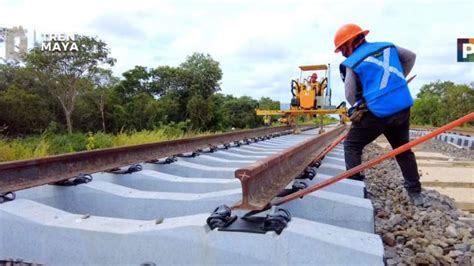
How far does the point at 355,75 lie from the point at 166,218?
6.72 feet

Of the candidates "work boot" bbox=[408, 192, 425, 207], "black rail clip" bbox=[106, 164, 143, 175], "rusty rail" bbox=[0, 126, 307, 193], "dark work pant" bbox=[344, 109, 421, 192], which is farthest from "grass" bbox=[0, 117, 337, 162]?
"work boot" bbox=[408, 192, 425, 207]

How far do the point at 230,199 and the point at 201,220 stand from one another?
0.73 m

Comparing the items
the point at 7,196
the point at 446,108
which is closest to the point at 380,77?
the point at 7,196

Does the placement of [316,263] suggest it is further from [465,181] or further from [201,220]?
[465,181]

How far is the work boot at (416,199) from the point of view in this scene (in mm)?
4125

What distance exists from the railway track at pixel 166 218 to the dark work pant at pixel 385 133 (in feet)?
1.28

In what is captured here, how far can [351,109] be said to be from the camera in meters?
3.97

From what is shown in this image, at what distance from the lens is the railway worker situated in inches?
144

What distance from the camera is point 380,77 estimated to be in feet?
11.9

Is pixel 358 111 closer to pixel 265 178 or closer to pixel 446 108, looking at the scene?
pixel 265 178

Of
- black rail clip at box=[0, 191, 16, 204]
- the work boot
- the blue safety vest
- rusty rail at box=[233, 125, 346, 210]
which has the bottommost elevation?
the work boot

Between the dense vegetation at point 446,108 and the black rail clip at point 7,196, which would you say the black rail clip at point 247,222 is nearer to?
the black rail clip at point 7,196

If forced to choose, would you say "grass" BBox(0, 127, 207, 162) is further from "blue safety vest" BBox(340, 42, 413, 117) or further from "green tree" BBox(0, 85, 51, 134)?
"green tree" BBox(0, 85, 51, 134)

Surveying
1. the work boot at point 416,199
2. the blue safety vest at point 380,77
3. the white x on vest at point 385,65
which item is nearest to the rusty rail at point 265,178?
the blue safety vest at point 380,77
